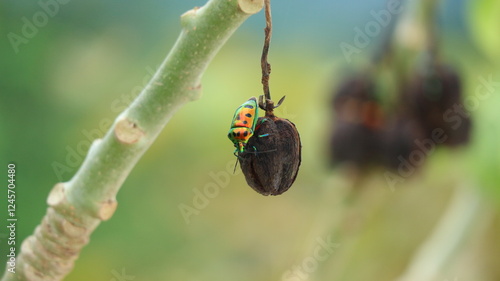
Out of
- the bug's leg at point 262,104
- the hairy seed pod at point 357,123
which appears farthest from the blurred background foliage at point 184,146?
the bug's leg at point 262,104

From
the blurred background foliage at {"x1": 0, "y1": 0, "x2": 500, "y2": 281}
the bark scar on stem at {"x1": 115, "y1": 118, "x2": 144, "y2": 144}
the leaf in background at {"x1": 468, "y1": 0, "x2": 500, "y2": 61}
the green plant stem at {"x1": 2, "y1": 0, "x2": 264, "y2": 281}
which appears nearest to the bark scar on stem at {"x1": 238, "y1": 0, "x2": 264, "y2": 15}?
the green plant stem at {"x1": 2, "y1": 0, "x2": 264, "y2": 281}

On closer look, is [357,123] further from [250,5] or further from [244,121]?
[250,5]

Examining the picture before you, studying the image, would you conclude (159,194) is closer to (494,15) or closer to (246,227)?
(246,227)

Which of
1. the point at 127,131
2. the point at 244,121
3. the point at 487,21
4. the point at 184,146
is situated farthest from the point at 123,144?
the point at 184,146

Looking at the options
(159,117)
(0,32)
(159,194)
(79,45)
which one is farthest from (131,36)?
(159,117)

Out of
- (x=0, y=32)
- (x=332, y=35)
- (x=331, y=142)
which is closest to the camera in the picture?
(x=331, y=142)

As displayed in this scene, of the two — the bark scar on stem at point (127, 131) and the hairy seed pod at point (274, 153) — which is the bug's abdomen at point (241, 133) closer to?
the hairy seed pod at point (274, 153)

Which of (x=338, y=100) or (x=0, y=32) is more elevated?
(x=0, y=32)
